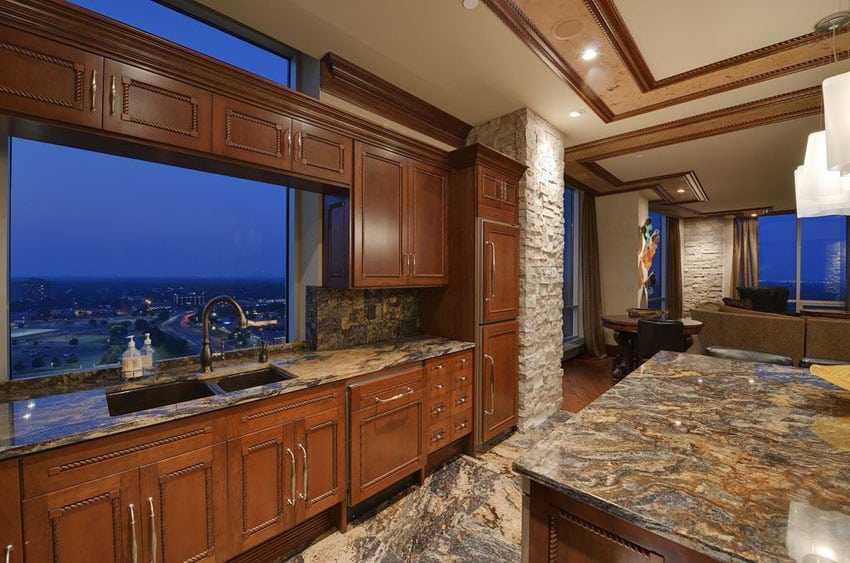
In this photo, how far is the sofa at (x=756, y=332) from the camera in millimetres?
4234

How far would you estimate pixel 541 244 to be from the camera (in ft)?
11.4

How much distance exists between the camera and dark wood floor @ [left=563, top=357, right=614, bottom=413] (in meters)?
4.14

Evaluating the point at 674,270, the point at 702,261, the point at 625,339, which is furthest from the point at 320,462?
the point at 702,261

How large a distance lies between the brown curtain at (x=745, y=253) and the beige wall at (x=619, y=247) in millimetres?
3935

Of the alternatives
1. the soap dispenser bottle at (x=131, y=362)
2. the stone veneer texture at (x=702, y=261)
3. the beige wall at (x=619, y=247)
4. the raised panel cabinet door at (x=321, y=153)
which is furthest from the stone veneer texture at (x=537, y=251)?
the stone veneer texture at (x=702, y=261)

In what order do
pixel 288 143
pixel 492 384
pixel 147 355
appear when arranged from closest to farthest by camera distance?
pixel 147 355 < pixel 288 143 < pixel 492 384

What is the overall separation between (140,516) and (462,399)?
6.42ft

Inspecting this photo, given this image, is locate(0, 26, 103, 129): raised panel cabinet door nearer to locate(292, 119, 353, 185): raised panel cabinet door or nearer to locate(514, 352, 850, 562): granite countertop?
locate(292, 119, 353, 185): raised panel cabinet door

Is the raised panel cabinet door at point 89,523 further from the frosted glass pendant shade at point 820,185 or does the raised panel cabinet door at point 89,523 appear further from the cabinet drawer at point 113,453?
the frosted glass pendant shade at point 820,185

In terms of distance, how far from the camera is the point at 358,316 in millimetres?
2768

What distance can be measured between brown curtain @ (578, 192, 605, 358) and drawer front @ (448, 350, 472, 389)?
13.5ft

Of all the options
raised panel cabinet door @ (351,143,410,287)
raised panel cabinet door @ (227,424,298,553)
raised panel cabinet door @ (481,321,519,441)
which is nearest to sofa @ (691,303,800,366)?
raised panel cabinet door @ (481,321,519,441)

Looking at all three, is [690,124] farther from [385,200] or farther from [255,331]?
[255,331]

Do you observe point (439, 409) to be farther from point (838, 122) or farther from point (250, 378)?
point (838, 122)
